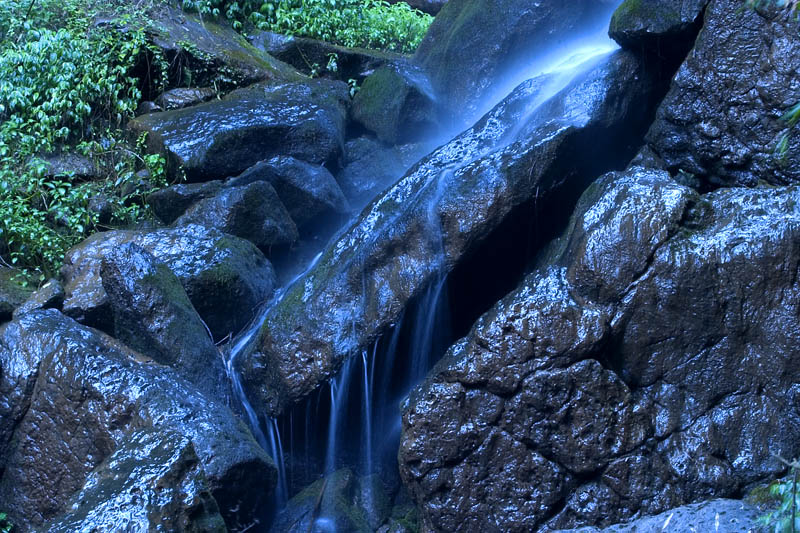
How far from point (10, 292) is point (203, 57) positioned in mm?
4122

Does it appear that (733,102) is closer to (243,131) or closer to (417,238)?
(417,238)

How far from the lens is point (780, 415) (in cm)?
437

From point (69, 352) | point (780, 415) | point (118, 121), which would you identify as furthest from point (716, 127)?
point (118, 121)

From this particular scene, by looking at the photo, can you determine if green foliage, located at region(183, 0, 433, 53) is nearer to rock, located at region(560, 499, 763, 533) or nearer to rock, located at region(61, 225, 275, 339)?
rock, located at region(61, 225, 275, 339)

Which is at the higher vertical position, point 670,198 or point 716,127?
point 716,127

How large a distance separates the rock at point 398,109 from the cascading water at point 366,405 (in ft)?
9.89

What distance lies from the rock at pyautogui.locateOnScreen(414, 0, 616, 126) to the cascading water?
329 centimetres

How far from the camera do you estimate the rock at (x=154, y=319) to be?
5820 millimetres

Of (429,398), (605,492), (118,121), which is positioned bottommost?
(605,492)

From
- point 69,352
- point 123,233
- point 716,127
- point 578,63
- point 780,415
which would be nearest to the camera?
point 780,415

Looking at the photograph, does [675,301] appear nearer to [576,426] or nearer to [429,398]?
[576,426]

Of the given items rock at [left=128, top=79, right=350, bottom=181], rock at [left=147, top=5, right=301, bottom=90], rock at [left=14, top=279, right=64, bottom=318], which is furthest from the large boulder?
rock at [left=147, top=5, right=301, bottom=90]

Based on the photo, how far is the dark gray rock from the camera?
739cm

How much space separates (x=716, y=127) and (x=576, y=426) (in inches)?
114
